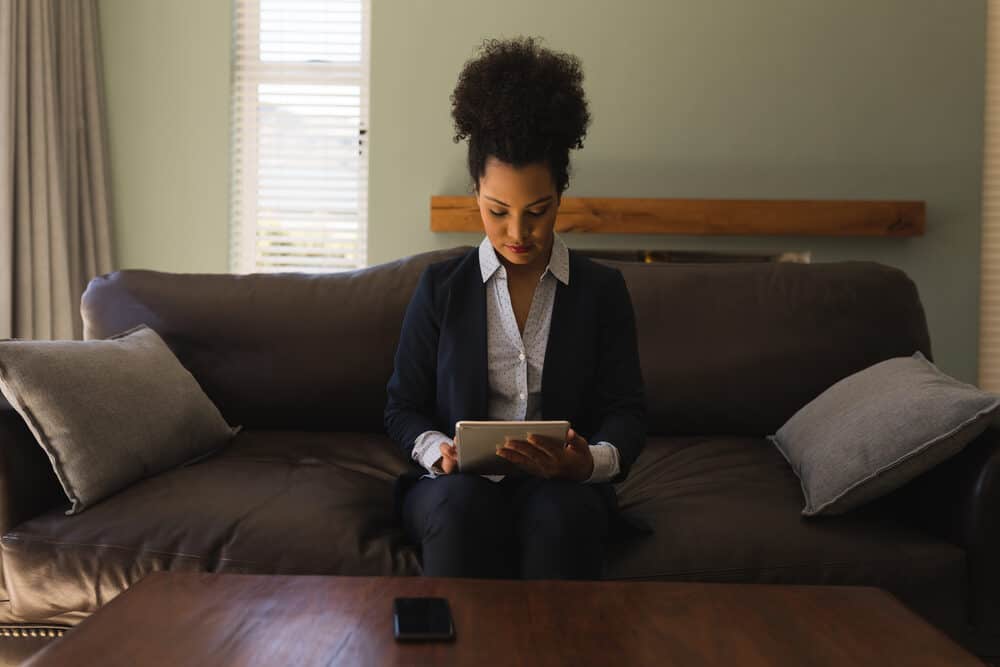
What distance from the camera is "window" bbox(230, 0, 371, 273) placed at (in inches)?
155

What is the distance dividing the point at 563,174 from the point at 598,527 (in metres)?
0.61

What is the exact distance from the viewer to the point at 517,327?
1.58m

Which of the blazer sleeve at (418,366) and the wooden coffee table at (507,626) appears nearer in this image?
the wooden coffee table at (507,626)

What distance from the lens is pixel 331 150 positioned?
157 inches

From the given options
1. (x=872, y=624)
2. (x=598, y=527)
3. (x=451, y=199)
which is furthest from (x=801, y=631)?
(x=451, y=199)

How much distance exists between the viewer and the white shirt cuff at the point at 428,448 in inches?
57.2

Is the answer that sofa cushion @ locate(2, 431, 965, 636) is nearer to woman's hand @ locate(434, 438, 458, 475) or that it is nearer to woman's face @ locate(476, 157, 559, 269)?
woman's hand @ locate(434, 438, 458, 475)

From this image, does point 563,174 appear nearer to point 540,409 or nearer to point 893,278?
point 540,409

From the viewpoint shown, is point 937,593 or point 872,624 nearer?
point 872,624

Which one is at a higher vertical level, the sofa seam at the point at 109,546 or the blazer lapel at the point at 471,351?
the blazer lapel at the point at 471,351

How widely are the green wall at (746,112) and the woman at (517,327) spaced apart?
2.16m

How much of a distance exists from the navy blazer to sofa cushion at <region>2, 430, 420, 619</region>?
171 millimetres

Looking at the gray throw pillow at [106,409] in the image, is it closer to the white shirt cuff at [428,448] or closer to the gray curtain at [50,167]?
the white shirt cuff at [428,448]

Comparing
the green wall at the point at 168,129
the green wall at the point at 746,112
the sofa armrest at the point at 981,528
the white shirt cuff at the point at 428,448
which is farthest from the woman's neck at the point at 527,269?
the green wall at the point at 168,129
